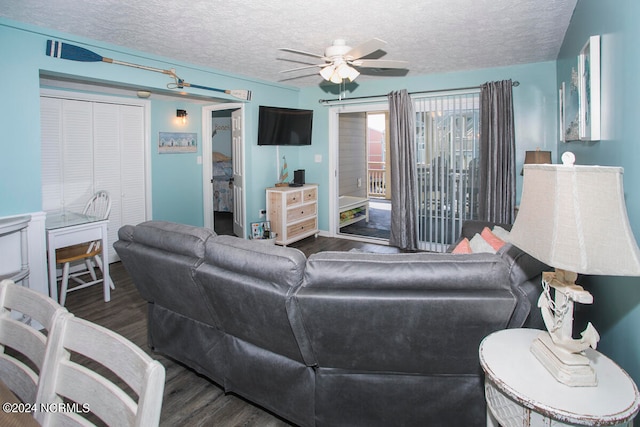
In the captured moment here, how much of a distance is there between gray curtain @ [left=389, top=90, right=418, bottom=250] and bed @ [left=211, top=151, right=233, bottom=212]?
13.9ft

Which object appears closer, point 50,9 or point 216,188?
point 50,9

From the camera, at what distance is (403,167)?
537cm

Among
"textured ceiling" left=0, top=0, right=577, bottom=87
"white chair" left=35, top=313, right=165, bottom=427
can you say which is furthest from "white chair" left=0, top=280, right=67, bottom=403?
"textured ceiling" left=0, top=0, right=577, bottom=87

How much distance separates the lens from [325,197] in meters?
6.38

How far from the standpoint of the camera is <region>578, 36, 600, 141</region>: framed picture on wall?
80.4 inches

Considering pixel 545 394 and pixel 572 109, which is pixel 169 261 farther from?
pixel 572 109

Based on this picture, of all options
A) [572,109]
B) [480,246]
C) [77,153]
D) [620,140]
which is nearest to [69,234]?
[77,153]

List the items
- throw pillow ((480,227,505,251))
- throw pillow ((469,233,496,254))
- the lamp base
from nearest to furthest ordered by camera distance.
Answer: the lamp base, throw pillow ((469,233,496,254)), throw pillow ((480,227,505,251))

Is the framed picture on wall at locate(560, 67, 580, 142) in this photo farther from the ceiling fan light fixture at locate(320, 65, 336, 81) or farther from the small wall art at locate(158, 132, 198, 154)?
the small wall art at locate(158, 132, 198, 154)

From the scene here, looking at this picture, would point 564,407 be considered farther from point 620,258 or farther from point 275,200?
point 275,200

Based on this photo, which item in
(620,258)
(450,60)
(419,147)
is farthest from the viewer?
(419,147)

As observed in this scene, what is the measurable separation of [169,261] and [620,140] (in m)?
2.29

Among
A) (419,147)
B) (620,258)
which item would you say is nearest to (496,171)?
(419,147)

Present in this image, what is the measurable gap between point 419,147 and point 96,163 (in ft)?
13.9
